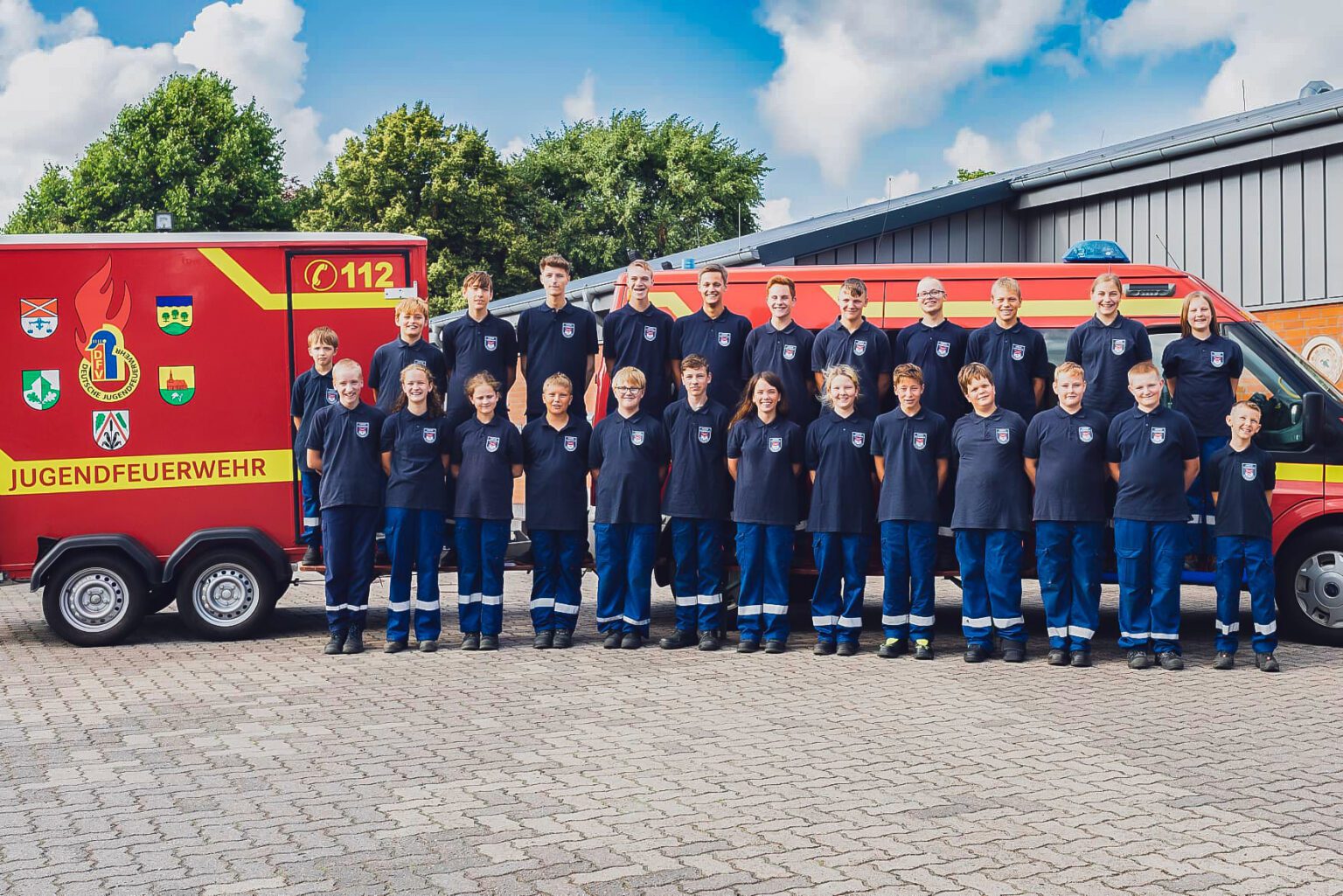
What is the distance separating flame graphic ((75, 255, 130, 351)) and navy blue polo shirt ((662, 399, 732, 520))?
3941mm

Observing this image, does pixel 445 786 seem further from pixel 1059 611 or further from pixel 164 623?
pixel 164 623

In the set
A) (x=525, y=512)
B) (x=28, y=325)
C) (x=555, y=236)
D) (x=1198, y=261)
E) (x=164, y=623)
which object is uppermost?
(x=555, y=236)

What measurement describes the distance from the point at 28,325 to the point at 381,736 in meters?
4.75

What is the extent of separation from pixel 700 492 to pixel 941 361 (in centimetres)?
181

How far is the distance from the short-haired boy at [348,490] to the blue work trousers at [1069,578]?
4.28 metres

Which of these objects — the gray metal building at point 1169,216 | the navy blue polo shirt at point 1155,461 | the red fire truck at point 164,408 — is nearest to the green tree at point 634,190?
the gray metal building at point 1169,216

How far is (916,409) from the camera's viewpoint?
861cm

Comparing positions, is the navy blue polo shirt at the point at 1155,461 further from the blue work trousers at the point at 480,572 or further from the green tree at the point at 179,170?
the green tree at the point at 179,170

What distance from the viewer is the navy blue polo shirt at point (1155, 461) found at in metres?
8.19

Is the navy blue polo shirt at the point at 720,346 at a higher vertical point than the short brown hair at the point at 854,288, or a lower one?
lower

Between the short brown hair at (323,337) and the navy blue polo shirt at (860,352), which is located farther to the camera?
the short brown hair at (323,337)

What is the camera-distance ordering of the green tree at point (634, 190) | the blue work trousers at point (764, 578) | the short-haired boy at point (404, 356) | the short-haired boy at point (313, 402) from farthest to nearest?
the green tree at point (634, 190), the short-haired boy at point (313, 402), the short-haired boy at point (404, 356), the blue work trousers at point (764, 578)

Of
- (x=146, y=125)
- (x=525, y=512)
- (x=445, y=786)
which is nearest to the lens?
(x=445, y=786)

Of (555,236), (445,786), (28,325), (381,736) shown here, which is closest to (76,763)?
(381,736)
